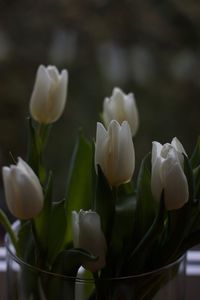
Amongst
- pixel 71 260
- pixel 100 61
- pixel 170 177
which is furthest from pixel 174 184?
pixel 100 61

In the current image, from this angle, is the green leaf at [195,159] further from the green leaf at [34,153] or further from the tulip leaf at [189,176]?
the green leaf at [34,153]

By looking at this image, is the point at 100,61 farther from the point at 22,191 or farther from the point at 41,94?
the point at 22,191

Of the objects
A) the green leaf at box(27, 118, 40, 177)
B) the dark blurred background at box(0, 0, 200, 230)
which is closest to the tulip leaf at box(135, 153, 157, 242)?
the green leaf at box(27, 118, 40, 177)

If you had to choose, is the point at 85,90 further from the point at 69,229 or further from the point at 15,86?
the point at 69,229

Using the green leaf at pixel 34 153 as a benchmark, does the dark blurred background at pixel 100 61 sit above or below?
above

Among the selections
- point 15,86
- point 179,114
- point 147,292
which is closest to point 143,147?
point 179,114

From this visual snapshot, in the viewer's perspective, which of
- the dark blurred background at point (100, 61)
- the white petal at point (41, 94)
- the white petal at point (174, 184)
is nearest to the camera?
the white petal at point (174, 184)

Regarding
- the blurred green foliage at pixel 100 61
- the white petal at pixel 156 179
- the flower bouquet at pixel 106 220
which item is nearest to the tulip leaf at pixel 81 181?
the flower bouquet at pixel 106 220

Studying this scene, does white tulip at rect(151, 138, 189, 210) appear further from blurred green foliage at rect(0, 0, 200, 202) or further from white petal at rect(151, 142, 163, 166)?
blurred green foliage at rect(0, 0, 200, 202)
